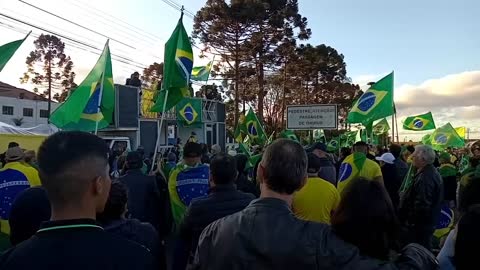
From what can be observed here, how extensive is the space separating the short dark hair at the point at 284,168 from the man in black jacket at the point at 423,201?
3.68 metres

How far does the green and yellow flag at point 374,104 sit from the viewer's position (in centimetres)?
1217

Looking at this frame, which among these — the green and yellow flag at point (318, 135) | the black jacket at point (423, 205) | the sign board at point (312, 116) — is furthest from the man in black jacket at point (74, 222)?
the green and yellow flag at point (318, 135)

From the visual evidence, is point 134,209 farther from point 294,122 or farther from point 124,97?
point 124,97

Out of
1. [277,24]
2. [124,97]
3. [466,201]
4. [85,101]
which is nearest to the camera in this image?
[466,201]

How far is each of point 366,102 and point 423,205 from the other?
6764 mm

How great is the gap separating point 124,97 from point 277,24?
1928 centimetres

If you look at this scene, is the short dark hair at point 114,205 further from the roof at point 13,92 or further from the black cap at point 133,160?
the roof at point 13,92

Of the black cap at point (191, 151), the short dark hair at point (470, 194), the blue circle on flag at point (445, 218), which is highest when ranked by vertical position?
the black cap at point (191, 151)

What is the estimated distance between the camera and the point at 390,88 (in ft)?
40.6

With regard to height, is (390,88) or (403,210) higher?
(390,88)

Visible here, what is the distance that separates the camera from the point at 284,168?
2557 mm

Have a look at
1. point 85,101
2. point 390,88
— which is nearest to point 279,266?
point 85,101

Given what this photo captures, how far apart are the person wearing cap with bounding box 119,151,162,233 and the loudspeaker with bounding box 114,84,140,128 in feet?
53.4

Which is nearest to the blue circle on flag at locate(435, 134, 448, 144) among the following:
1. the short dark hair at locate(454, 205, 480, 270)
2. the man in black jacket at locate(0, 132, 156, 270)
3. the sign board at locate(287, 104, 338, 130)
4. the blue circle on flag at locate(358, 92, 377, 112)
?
the sign board at locate(287, 104, 338, 130)
